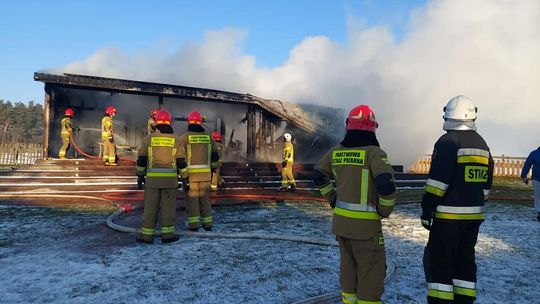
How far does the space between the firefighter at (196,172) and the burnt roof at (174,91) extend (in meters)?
8.63

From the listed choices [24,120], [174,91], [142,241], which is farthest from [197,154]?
[24,120]

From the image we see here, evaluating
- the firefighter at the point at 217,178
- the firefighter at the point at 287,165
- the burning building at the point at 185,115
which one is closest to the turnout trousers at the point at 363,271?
the firefighter at the point at 217,178

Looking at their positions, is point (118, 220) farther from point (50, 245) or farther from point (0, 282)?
point (0, 282)

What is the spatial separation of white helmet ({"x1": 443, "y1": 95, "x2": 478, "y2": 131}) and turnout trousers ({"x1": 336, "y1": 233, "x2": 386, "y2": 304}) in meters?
1.21

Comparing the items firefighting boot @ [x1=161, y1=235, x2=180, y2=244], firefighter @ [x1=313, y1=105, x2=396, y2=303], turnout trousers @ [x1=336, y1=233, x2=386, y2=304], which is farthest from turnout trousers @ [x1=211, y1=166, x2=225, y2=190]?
turnout trousers @ [x1=336, y1=233, x2=386, y2=304]

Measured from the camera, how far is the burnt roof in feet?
40.3

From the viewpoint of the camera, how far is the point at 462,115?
3016 mm

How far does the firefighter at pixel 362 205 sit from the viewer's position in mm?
2678

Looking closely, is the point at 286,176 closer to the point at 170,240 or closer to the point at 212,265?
the point at 170,240

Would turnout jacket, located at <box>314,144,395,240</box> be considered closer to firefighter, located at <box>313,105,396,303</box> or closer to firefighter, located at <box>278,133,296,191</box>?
firefighter, located at <box>313,105,396,303</box>

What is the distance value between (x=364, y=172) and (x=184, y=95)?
40.6 feet

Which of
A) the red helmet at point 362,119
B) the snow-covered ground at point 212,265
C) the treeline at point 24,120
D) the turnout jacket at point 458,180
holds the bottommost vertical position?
the snow-covered ground at point 212,265

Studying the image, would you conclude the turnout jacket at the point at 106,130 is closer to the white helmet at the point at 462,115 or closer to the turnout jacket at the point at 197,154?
the turnout jacket at the point at 197,154

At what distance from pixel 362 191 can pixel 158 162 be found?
3.38 m
